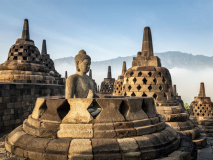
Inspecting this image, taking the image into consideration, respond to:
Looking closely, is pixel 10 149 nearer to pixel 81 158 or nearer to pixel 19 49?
pixel 81 158

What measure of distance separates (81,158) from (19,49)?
9962 millimetres

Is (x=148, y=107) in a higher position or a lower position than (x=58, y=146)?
higher

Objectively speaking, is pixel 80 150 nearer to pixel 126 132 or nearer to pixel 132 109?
pixel 126 132

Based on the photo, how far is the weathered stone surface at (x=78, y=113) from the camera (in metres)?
3.15

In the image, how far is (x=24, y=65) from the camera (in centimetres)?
1011

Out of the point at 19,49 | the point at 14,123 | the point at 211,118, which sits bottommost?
the point at 211,118

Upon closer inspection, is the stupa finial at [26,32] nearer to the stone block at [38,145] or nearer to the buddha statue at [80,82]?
the buddha statue at [80,82]

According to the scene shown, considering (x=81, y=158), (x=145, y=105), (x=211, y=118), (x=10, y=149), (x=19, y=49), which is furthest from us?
(x=211, y=118)

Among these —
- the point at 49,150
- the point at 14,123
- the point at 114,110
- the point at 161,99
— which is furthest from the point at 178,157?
the point at 14,123

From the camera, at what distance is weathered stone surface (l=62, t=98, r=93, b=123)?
3.15 metres

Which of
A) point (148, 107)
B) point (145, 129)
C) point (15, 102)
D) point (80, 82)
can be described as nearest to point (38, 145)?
point (80, 82)

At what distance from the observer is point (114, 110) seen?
3246mm

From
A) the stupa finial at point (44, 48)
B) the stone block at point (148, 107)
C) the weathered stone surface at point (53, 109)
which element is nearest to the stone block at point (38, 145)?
the weathered stone surface at point (53, 109)

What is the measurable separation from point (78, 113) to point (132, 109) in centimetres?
101
